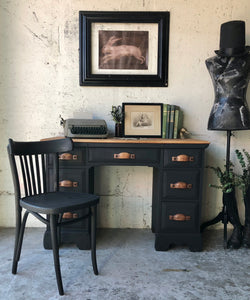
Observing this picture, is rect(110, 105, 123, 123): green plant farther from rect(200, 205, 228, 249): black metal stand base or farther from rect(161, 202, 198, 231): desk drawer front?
rect(200, 205, 228, 249): black metal stand base

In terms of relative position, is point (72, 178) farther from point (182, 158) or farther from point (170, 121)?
point (170, 121)

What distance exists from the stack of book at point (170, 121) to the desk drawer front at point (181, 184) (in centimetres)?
46

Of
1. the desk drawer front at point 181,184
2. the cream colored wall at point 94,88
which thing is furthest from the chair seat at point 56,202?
the cream colored wall at point 94,88

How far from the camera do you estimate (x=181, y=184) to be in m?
2.29

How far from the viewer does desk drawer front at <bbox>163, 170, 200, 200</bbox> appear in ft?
Answer: 7.56

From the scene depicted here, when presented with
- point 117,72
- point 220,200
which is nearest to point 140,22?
point 117,72

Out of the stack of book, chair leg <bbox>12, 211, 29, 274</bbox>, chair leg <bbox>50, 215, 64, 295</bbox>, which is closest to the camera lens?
chair leg <bbox>50, 215, 64, 295</bbox>

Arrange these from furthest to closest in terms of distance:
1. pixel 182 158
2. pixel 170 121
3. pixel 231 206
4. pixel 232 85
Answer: pixel 170 121 → pixel 231 206 → pixel 232 85 → pixel 182 158

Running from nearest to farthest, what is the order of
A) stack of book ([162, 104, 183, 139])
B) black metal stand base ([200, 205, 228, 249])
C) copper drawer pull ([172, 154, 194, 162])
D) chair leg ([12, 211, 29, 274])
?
chair leg ([12, 211, 29, 274])
copper drawer pull ([172, 154, 194, 162])
black metal stand base ([200, 205, 228, 249])
stack of book ([162, 104, 183, 139])

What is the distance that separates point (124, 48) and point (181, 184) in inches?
56.6

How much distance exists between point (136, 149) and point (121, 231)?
0.97 m

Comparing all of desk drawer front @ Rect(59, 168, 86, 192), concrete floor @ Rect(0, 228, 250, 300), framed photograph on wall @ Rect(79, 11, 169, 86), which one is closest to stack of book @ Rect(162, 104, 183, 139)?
framed photograph on wall @ Rect(79, 11, 169, 86)

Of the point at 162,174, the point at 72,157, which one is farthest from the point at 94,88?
the point at 162,174

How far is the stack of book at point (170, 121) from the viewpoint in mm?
2598
